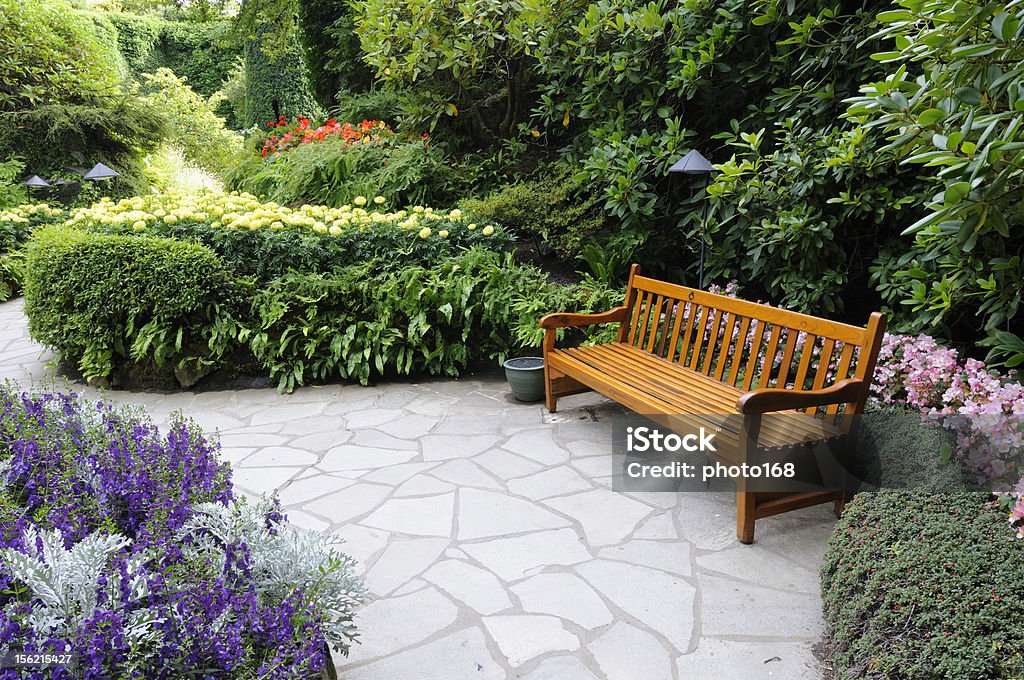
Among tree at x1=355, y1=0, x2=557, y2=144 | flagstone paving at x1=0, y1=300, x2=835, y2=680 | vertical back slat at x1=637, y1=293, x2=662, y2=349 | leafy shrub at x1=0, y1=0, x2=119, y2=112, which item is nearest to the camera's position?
flagstone paving at x1=0, y1=300, x2=835, y2=680

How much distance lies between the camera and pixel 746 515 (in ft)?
9.90

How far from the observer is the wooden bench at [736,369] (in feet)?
9.78

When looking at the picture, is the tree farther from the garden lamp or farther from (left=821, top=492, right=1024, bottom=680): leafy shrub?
the garden lamp

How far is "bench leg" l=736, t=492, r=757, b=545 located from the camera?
3000 millimetres

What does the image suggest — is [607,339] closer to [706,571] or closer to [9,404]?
[706,571]

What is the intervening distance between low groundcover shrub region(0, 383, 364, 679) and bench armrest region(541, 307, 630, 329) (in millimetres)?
2589

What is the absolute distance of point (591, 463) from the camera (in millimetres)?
3951

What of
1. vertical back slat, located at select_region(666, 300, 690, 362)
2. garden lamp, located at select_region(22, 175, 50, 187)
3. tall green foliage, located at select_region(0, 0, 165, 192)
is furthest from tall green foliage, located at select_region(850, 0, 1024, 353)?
tall green foliage, located at select_region(0, 0, 165, 192)

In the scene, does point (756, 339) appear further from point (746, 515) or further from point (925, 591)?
point (925, 591)

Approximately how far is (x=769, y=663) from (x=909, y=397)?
156 centimetres

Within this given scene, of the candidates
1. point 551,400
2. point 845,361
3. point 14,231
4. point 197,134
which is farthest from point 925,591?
point 197,134

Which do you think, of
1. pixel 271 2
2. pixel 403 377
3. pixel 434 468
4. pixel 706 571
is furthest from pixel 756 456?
pixel 271 2

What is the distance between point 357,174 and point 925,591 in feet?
23.9

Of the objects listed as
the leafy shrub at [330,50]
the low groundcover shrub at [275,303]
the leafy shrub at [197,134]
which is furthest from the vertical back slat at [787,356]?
the leafy shrub at [197,134]
